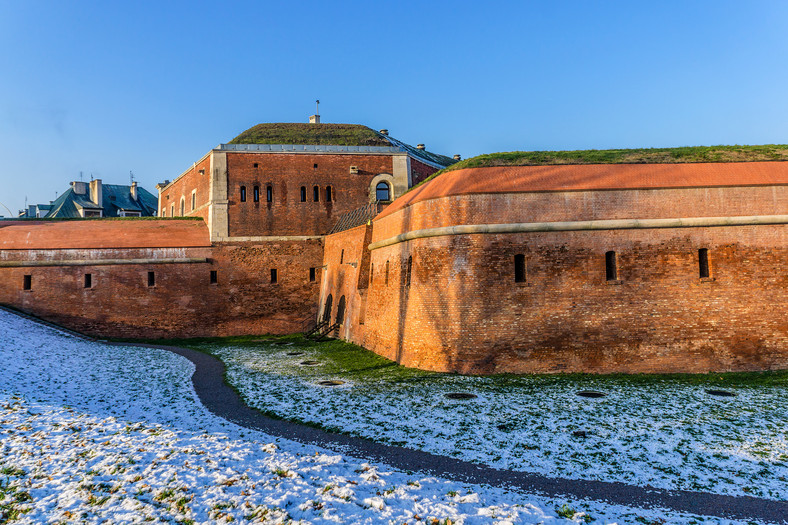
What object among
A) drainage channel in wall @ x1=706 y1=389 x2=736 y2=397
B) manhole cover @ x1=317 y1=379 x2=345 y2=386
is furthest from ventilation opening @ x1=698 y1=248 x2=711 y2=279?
manhole cover @ x1=317 y1=379 x2=345 y2=386

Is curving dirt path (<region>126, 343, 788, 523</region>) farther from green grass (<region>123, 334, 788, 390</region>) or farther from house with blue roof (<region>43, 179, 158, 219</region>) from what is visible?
house with blue roof (<region>43, 179, 158, 219</region>)

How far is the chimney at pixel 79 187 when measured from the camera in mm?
43000

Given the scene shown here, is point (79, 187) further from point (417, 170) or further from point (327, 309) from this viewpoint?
point (417, 170)

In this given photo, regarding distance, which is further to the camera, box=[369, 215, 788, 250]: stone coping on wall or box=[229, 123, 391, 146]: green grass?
box=[229, 123, 391, 146]: green grass

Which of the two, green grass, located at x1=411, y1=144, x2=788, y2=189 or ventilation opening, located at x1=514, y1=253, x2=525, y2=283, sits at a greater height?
green grass, located at x1=411, y1=144, x2=788, y2=189

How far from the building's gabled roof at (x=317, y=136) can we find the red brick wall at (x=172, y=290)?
17.5 ft

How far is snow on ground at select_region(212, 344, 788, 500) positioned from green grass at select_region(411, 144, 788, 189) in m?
6.44

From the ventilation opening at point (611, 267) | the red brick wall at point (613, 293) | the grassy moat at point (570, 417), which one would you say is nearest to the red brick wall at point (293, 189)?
the grassy moat at point (570, 417)

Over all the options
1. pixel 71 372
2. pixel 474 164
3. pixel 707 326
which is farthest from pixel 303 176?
pixel 707 326

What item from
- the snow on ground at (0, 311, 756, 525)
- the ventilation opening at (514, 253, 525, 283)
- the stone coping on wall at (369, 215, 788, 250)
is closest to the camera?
the snow on ground at (0, 311, 756, 525)

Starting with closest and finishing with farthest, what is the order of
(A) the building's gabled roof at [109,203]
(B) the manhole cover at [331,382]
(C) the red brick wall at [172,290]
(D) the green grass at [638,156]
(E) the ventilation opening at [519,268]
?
(B) the manhole cover at [331,382]
(E) the ventilation opening at [519,268]
(D) the green grass at [638,156]
(C) the red brick wall at [172,290]
(A) the building's gabled roof at [109,203]

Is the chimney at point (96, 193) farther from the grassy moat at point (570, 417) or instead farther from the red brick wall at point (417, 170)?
the grassy moat at point (570, 417)

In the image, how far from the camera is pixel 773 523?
20.2ft

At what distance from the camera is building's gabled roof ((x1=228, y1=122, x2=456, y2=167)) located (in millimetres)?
26583
